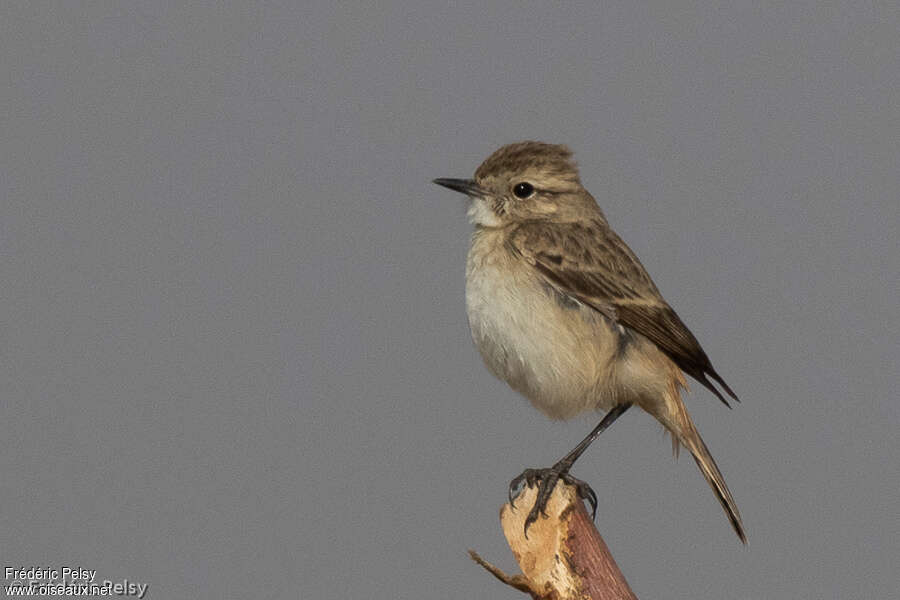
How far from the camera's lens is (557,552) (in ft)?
26.5

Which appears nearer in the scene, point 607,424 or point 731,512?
point 731,512

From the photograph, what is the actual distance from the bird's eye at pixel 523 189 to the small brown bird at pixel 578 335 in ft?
0.87

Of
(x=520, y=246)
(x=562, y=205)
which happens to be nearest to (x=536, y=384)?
(x=520, y=246)

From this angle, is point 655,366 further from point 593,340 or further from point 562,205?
point 562,205

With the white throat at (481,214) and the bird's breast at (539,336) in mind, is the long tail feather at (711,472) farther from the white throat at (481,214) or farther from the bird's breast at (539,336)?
the white throat at (481,214)

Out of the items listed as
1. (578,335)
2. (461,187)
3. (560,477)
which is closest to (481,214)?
(461,187)

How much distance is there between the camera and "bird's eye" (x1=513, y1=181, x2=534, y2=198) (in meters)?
9.42

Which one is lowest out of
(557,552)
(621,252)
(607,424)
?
(557,552)

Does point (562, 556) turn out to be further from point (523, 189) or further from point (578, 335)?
point (523, 189)

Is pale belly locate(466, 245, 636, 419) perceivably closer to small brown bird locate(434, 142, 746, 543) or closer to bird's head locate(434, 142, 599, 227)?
small brown bird locate(434, 142, 746, 543)

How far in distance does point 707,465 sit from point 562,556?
1.60m

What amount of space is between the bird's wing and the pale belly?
0.10m

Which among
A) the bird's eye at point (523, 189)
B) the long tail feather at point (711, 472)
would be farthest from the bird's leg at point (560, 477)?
the bird's eye at point (523, 189)

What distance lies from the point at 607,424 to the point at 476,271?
171 cm
